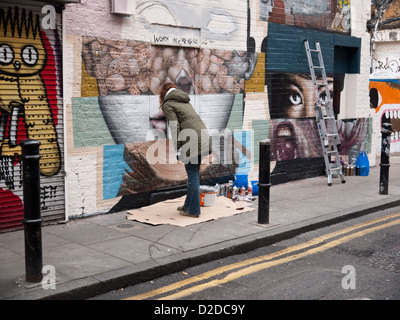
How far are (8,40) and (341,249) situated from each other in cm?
531

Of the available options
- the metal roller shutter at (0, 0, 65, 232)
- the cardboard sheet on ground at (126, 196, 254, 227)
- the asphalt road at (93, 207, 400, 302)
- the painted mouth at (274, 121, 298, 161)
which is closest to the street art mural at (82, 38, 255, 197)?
the cardboard sheet on ground at (126, 196, 254, 227)

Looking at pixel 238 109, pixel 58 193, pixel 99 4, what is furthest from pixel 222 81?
pixel 58 193

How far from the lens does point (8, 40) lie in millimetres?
6906

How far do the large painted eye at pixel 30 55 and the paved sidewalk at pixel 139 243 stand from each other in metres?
2.38

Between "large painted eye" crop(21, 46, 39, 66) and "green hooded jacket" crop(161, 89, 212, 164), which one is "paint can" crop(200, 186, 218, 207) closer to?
"green hooded jacket" crop(161, 89, 212, 164)

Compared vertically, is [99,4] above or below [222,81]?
above

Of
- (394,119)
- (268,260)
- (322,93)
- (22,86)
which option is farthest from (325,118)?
(394,119)

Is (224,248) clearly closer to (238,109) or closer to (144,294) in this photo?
(144,294)

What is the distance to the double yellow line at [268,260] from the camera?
532 centimetres

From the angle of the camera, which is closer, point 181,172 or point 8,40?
point 8,40

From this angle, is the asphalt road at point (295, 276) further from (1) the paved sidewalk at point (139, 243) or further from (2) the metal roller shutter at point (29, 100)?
(2) the metal roller shutter at point (29, 100)

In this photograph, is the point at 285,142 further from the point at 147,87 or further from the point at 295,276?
the point at 295,276

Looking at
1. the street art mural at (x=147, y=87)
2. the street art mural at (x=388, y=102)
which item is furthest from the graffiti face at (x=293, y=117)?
the street art mural at (x=388, y=102)
